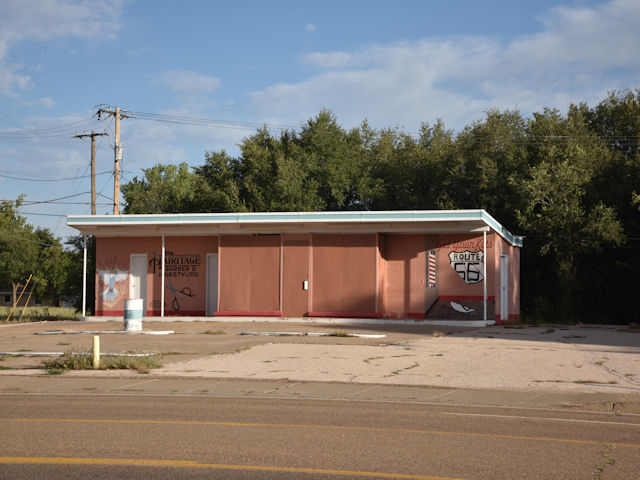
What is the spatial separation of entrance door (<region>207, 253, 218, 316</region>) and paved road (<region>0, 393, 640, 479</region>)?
1874 cm

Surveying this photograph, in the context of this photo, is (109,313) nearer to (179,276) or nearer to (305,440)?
(179,276)

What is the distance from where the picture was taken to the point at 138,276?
30797mm

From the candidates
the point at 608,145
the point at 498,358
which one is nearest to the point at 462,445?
the point at 498,358

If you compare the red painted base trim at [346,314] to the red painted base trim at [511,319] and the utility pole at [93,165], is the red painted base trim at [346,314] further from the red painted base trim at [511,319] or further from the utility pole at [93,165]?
the utility pole at [93,165]

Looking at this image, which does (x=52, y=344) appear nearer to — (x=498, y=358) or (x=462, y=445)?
(x=498, y=358)

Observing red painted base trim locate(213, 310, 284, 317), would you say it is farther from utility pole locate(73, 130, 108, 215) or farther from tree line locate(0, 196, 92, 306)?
tree line locate(0, 196, 92, 306)

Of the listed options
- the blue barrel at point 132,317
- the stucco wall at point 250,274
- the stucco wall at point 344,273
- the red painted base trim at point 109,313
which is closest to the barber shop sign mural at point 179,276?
the stucco wall at point 250,274

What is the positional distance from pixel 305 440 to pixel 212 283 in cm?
2248

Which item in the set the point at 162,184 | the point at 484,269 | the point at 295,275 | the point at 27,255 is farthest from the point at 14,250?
the point at 484,269

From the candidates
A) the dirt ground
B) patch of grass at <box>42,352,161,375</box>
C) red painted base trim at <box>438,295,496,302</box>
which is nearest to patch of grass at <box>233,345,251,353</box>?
the dirt ground

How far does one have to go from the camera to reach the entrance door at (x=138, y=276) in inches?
1210

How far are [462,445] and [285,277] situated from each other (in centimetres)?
2085

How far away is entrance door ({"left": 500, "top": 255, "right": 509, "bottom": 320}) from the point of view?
1157 inches

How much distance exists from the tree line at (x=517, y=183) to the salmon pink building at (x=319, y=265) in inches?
223
